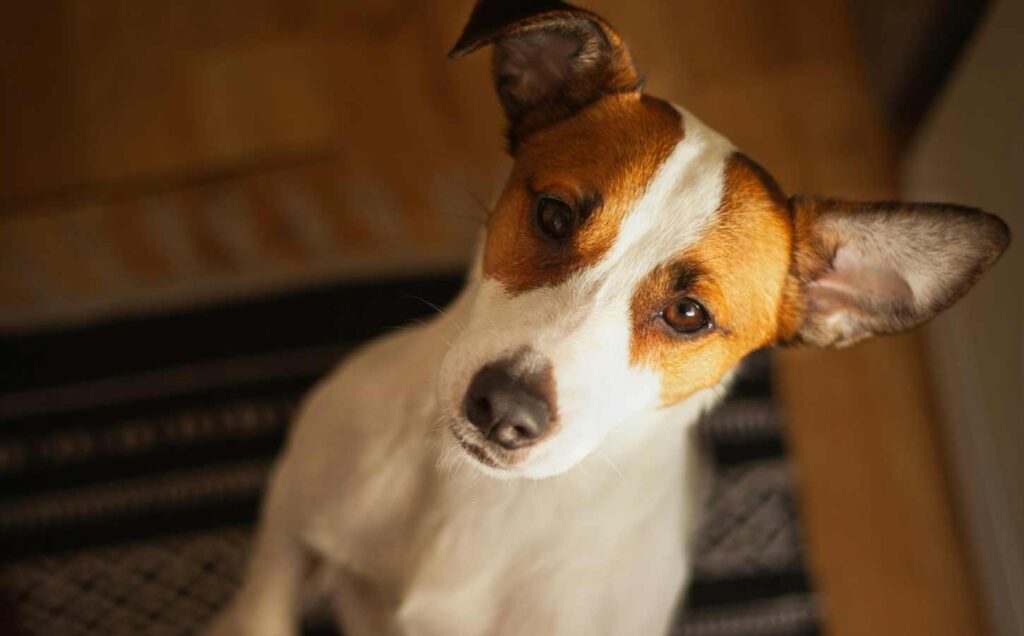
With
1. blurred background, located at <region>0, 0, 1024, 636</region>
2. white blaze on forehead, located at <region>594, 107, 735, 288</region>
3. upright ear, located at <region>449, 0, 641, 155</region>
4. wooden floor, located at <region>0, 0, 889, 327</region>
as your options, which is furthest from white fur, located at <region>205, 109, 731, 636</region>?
wooden floor, located at <region>0, 0, 889, 327</region>

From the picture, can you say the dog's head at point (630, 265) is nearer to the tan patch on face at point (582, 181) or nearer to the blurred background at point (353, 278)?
the tan patch on face at point (582, 181)

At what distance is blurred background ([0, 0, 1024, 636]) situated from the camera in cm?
236

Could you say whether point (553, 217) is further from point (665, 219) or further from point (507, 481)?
Answer: point (507, 481)

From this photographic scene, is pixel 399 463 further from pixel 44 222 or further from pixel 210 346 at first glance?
pixel 44 222

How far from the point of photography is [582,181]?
138 cm

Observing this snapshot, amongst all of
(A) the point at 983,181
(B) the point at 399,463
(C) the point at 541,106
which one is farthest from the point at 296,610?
(A) the point at 983,181

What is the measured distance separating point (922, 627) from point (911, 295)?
1.39 meters

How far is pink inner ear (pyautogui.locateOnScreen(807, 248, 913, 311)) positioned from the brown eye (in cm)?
24

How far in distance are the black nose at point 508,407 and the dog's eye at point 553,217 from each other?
248 mm

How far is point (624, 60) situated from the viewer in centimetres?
148

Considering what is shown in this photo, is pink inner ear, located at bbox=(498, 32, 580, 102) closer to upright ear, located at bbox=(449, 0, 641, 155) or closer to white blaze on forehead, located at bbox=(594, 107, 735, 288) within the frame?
upright ear, located at bbox=(449, 0, 641, 155)

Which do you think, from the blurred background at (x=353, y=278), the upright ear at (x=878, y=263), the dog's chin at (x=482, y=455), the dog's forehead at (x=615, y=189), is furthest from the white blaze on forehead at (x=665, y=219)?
the blurred background at (x=353, y=278)

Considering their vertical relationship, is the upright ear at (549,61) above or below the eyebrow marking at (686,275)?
above

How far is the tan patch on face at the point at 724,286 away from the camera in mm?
1340
